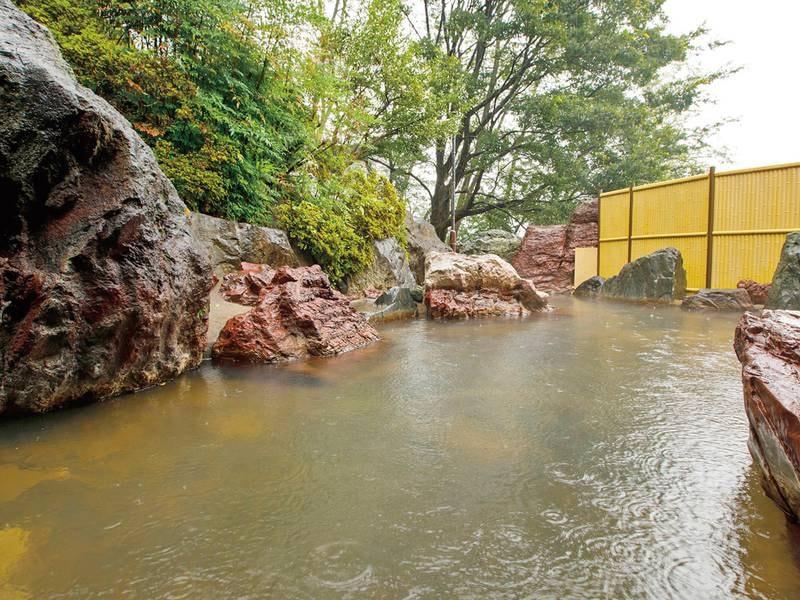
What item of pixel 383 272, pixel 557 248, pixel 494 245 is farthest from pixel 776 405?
pixel 494 245

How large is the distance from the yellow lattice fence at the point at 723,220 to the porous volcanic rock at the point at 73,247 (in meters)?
9.69

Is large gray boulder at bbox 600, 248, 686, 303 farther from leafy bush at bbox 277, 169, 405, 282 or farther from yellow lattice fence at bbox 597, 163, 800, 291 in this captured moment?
leafy bush at bbox 277, 169, 405, 282

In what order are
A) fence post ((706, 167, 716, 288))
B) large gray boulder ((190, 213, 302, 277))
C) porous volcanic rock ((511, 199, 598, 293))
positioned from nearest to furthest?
large gray boulder ((190, 213, 302, 277))
fence post ((706, 167, 716, 288))
porous volcanic rock ((511, 199, 598, 293))

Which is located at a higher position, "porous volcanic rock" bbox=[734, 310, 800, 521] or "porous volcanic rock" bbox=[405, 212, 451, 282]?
"porous volcanic rock" bbox=[405, 212, 451, 282]

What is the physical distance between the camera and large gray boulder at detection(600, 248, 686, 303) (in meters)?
9.20

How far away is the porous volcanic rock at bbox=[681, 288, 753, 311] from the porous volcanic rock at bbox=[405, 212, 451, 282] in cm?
580

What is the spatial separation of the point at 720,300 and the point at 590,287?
3.95m

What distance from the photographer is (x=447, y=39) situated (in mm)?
15672

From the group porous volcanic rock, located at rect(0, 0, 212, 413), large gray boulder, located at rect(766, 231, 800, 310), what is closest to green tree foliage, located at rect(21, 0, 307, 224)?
porous volcanic rock, located at rect(0, 0, 212, 413)

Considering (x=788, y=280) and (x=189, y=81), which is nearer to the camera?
(x=189, y=81)

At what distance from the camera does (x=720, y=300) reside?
312 inches

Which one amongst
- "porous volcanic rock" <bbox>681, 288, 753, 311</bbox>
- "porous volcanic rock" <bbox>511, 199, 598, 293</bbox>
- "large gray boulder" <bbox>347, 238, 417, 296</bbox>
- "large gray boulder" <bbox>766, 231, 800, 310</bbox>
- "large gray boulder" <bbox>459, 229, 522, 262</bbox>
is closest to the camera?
"large gray boulder" <bbox>766, 231, 800, 310</bbox>

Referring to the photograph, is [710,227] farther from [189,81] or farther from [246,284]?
[189,81]

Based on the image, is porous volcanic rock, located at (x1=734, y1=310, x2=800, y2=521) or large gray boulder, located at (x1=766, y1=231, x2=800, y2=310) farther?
large gray boulder, located at (x1=766, y1=231, x2=800, y2=310)
